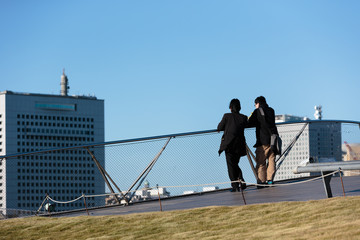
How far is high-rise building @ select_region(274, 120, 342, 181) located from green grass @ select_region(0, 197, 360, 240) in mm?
5826

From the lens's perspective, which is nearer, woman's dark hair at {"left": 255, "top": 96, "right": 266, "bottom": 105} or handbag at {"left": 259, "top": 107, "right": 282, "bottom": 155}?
handbag at {"left": 259, "top": 107, "right": 282, "bottom": 155}

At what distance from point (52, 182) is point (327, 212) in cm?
1079

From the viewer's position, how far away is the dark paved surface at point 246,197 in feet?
42.7

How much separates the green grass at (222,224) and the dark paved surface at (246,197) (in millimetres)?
1201

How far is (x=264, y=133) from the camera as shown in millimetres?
14727

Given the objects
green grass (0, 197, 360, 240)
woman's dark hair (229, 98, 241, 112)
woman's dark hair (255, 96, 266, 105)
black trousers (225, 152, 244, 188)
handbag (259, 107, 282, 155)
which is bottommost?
green grass (0, 197, 360, 240)

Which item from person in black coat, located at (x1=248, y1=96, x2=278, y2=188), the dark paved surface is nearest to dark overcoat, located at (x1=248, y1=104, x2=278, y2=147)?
person in black coat, located at (x1=248, y1=96, x2=278, y2=188)

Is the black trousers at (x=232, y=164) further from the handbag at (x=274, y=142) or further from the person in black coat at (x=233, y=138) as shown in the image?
the handbag at (x=274, y=142)

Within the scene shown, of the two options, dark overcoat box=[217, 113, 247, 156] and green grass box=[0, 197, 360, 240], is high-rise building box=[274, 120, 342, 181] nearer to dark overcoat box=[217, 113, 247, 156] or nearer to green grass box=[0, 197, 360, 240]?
dark overcoat box=[217, 113, 247, 156]

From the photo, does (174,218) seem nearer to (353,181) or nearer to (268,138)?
(268,138)

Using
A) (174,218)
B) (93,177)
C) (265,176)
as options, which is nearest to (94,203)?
(93,177)

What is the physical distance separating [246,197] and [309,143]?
17.2 feet

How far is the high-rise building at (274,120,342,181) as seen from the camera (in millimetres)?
17578

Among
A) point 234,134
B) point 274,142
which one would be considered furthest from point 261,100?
point 234,134
